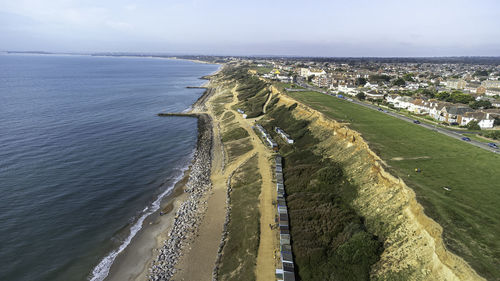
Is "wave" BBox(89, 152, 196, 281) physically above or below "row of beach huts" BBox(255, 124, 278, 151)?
below


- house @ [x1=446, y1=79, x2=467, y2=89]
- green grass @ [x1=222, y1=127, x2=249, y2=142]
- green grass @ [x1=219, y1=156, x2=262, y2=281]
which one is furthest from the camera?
house @ [x1=446, y1=79, x2=467, y2=89]

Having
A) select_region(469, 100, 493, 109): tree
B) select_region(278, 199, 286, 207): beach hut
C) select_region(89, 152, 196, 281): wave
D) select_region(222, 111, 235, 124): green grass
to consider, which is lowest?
select_region(89, 152, 196, 281): wave

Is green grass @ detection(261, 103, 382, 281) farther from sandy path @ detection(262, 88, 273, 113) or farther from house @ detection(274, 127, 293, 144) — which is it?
sandy path @ detection(262, 88, 273, 113)

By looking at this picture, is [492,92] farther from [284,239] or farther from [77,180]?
[77,180]

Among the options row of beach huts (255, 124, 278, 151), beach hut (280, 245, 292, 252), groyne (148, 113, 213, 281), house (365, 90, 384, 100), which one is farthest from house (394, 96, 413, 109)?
beach hut (280, 245, 292, 252)

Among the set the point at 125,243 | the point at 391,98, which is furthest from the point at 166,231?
the point at 391,98

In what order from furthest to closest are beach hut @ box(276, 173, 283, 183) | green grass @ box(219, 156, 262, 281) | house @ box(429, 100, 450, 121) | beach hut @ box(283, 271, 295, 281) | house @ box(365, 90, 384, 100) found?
1. house @ box(365, 90, 384, 100)
2. house @ box(429, 100, 450, 121)
3. beach hut @ box(276, 173, 283, 183)
4. green grass @ box(219, 156, 262, 281)
5. beach hut @ box(283, 271, 295, 281)

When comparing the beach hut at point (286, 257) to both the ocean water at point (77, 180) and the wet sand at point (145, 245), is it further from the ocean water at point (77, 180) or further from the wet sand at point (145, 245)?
the ocean water at point (77, 180)
